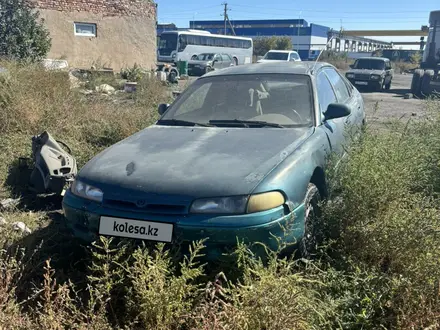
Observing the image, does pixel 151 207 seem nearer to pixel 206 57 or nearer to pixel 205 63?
pixel 205 63

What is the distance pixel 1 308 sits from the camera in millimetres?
2340

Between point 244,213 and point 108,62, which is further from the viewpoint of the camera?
point 108,62

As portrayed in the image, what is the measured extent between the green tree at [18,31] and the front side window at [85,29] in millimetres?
3581

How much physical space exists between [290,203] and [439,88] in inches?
656

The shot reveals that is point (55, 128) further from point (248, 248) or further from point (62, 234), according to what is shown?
point (248, 248)

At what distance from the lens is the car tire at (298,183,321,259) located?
3.05 m

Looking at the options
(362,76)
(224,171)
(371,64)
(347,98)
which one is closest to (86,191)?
(224,171)

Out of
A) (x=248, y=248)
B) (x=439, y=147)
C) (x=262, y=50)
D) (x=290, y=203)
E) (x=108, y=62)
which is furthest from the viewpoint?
(x=262, y=50)

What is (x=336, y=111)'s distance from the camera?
3959mm

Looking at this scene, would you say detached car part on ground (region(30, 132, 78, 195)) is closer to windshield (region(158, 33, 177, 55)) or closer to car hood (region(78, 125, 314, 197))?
car hood (region(78, 125, 314, 197))

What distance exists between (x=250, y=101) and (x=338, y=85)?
1801 millimetres

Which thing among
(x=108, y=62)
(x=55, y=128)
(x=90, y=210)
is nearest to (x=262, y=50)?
(x=108, y=62)

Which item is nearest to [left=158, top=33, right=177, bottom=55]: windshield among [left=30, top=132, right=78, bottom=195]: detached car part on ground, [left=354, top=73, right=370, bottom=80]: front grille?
[left=354, top=73, right=370, bottom=80]: front grille

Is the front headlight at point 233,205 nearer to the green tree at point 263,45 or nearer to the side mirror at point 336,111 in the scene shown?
the side mirror at point 336,111
